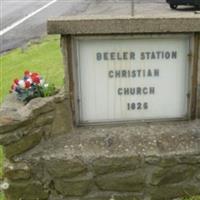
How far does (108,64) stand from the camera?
4.21m

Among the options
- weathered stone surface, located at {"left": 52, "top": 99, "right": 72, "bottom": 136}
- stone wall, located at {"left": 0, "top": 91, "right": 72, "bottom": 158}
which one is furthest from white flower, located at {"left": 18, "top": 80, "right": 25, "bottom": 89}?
weathered stone surface, located at {"left": 52, "top": 99, "right": 72, "bottom": 136}

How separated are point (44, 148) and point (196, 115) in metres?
1.46

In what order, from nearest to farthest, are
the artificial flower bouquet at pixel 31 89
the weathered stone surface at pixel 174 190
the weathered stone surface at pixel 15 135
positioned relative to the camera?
1. the weathered stone surface at pixel 15 135
2. the weathered stone surface at pixel 174 190
3. the artificial flower bouquet at pixel 31 89

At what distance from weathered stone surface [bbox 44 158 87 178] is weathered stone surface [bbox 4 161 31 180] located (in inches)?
6.9

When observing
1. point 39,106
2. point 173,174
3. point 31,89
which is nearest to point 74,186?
point 39,106

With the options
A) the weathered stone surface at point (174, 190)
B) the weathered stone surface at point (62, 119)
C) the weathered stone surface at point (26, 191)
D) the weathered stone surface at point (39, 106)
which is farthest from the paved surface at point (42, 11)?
the weathered stone surface at point (174, 190)

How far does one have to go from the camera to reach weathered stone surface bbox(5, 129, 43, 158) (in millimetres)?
3887

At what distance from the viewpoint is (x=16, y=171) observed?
3918 millimetres

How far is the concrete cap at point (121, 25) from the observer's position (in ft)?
13.0

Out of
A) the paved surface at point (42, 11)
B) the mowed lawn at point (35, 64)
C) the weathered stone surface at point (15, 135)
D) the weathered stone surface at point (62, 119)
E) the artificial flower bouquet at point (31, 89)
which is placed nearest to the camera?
the weathered stone surface at point (15, 135)

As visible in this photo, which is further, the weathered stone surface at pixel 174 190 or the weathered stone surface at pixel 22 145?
the weathered stone surface at pixel 174 190

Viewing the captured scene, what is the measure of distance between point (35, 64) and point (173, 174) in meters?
4.86

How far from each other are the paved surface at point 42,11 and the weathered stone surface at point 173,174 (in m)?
8.06

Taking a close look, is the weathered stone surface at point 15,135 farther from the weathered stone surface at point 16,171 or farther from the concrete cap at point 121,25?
the concrete cap at point 121,25
